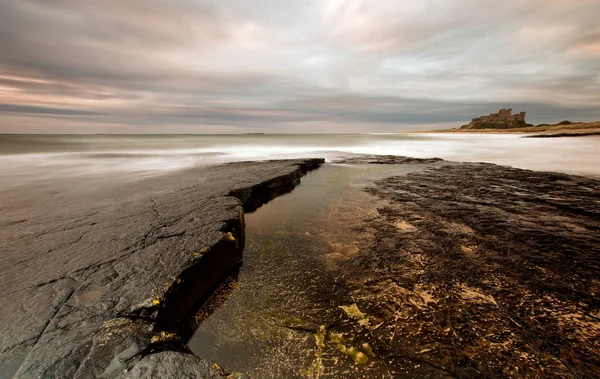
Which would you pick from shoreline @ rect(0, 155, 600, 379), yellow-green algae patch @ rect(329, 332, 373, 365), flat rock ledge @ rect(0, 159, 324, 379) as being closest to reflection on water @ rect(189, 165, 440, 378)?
yellow-green algae patch @ rect(329, 332, 373, 365)

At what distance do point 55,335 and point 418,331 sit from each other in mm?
2902

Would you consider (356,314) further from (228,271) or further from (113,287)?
(113,287)

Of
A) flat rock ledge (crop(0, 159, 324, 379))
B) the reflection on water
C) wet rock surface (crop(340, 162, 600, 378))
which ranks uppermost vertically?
flat rock ledge (crop(0, 159, 324, 379))

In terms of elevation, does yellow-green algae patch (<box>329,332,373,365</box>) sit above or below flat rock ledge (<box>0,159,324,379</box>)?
below

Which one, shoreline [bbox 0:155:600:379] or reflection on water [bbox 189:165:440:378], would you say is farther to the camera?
reflection on water [bbox 189:165:440:378]

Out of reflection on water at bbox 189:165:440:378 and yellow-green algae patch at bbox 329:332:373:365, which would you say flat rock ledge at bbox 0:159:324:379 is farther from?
yellow-green algae patch at bbox 329:332:373:365

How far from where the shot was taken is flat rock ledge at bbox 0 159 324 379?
1.73 meters

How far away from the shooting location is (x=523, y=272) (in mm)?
3180

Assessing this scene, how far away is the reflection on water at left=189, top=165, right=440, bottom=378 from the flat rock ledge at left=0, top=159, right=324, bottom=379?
13.8 inches

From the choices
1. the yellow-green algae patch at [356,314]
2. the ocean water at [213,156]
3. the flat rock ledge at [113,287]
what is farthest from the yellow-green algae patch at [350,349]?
the ocean water at [213,156]

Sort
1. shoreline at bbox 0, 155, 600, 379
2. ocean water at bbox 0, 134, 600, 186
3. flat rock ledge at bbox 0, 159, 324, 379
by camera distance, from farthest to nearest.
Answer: ocean water at bbox 0, 134, 600, 186 < shoreline at bbox 0, 155, 600, 379 < flat rock ledge at bbox 0, 159, 324, 379

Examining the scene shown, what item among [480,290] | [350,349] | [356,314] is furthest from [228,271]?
[480,290]

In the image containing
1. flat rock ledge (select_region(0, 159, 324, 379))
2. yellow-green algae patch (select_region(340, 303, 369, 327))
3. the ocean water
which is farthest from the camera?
the ocean water

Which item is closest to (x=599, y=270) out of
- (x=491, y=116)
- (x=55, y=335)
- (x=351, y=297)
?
(x=351, y=297)
